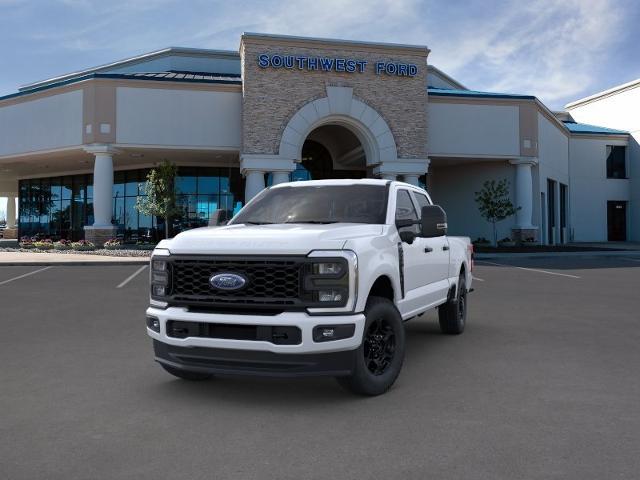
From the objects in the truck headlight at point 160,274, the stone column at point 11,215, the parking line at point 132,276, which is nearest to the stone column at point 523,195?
the parking line at point 132,276

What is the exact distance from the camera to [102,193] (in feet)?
94.6

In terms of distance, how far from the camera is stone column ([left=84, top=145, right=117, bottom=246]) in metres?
28.4

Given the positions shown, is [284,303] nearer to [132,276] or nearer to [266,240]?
[266,240]

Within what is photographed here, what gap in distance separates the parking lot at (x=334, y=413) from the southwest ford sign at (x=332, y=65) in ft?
68.7

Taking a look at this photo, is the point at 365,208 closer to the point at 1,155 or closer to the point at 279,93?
the point at 279,93

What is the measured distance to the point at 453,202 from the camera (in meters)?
36.4

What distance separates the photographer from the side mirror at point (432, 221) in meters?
5.84

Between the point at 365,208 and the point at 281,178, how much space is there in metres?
22.1

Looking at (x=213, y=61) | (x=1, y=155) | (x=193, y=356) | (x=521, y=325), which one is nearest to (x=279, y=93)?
(x=213, y=61)

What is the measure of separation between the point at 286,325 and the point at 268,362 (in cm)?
33

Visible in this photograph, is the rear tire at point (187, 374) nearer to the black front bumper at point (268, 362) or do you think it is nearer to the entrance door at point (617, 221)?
the black front bumper at point (268, 362)

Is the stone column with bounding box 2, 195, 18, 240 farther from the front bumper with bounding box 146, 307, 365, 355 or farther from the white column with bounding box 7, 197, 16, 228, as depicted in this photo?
the front bumper with bounding box 146, 307, 365, 355

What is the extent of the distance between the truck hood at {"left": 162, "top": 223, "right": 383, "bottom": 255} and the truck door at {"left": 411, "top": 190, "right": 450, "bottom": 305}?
1.59m

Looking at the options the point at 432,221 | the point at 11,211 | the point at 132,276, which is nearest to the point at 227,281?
the point at 432,221
